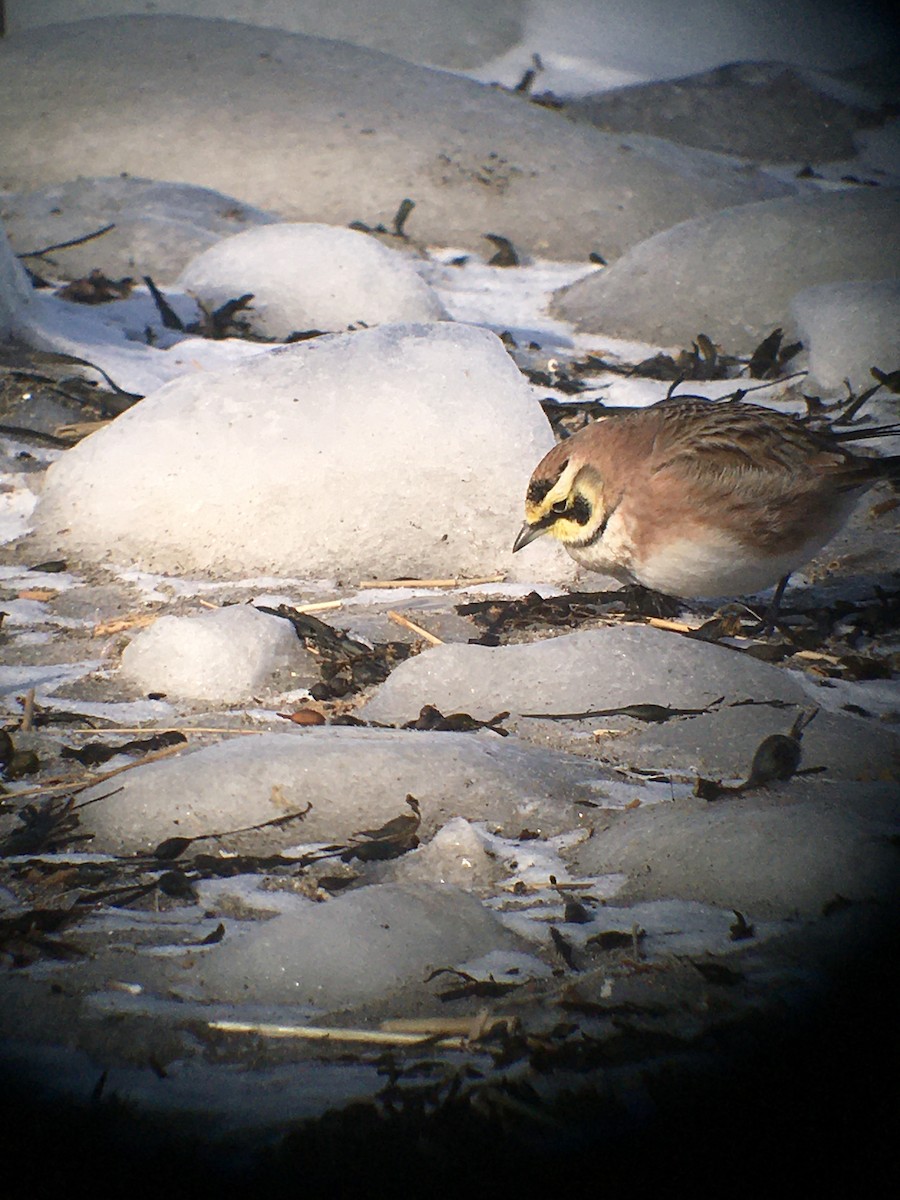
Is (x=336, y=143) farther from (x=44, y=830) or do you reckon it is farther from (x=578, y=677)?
(x=44, y=830)

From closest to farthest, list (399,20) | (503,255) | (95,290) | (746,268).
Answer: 1. (95,290)
2. (746,268)
3. (503,255)
4. (399,20)

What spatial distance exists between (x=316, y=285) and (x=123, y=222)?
1.94 m

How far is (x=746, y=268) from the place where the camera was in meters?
6.41

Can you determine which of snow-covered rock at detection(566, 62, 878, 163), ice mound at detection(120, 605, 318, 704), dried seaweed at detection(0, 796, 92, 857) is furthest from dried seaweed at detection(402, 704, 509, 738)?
snow-covered rock at detection(566, 62, 878, 163)

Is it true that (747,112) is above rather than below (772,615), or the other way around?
above

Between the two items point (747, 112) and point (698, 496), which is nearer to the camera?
point (698, 496)

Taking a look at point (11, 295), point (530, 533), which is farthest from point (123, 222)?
point (530, 533)

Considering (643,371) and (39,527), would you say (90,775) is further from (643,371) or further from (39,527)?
(643,371)

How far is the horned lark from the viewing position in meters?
3.14

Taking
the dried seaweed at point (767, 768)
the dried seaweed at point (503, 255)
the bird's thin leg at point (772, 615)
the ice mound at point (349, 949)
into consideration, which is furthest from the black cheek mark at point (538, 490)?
the dried seaweed at point (503, 255)

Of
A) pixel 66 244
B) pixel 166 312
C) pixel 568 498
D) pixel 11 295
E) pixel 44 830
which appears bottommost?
pixel 66 244

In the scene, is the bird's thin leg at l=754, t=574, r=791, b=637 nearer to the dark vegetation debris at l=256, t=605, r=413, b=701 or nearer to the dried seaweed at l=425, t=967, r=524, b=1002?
the dark vegetation debris at l=256, t=605, r=413, b=701

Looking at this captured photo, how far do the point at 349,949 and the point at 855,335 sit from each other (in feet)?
15.3

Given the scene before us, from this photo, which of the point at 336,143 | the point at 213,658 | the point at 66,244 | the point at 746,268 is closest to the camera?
the point at 213,658
